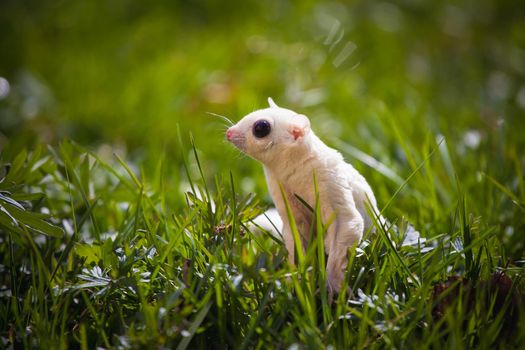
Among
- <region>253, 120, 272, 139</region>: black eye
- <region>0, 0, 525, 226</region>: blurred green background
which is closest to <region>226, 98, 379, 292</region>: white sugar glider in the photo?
<region>253, 120, 272, 139</region>: black eye

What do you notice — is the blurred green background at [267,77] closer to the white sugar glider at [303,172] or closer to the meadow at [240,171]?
the meadow at [240,171]

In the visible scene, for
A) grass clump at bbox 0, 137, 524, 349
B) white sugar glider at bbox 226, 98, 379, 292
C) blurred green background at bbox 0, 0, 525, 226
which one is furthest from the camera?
blurred green background at bbox 0, 0, 525, 226

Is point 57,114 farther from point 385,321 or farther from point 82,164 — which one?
point 385,321

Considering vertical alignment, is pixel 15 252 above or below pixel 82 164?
below

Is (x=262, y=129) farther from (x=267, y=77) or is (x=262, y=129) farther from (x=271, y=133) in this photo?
(x=267, y=77)

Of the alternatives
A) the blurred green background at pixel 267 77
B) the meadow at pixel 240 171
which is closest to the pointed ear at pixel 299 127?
the meadow at pixel 240 171

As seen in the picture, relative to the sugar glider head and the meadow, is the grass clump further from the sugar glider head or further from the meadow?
the sugar glider head

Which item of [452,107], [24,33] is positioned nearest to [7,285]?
[452,107]
